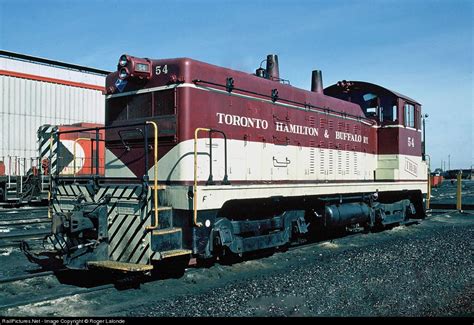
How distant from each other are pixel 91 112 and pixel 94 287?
68.6 feet

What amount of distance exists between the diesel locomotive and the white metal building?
1482 cm

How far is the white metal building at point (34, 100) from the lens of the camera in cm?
2202

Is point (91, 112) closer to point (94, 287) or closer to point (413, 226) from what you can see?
point (413, 226)

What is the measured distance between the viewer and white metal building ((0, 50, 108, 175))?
867 inches

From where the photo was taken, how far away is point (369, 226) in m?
11.0

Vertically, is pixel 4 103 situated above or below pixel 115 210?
above

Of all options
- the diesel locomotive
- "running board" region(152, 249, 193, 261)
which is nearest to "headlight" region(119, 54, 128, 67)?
the diesel locomotive

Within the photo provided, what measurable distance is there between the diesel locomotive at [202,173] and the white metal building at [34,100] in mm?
14821

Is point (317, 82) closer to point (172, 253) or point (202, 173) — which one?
point (202, 173)

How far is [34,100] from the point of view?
23188mm

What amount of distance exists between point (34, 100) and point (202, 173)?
62.7 feet

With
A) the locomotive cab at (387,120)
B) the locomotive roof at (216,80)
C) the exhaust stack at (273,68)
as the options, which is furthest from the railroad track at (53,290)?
the locomotive cab at (387,120)
